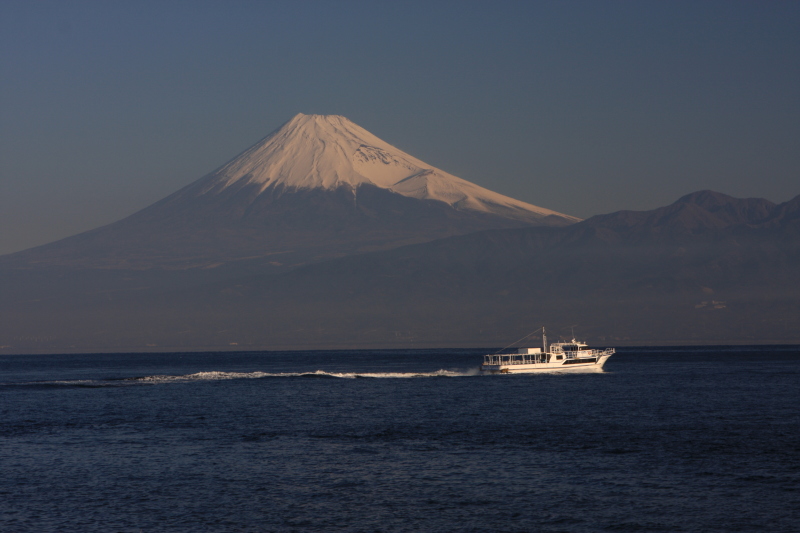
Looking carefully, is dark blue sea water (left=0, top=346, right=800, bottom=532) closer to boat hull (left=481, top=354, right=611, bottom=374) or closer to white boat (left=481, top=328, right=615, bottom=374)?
boat hull (left=481, top=354, right=611, bottom=374)

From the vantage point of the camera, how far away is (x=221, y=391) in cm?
10600

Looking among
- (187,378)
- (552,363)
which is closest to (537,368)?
(552,363)

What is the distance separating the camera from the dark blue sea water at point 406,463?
39500mm

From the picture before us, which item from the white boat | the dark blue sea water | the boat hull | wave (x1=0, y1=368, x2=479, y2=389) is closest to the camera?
the dark blue sea water

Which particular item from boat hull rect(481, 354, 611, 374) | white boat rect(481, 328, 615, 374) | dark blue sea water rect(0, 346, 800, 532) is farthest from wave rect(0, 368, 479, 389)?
dark blue sea water rect(0, 346, 800, 532)

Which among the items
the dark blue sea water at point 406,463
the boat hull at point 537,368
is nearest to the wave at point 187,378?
the boat hull at point 537,368

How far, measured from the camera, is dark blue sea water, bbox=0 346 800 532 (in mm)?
39500

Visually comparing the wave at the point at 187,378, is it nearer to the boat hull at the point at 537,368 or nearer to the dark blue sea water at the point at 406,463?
the boat hull at the point at 537,368

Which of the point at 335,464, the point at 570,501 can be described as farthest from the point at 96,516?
the point at 570,501

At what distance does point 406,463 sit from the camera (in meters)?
52.0

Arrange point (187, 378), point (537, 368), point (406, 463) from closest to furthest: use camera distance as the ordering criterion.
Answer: point (406, 463) → point (537, 368) → point (187, 378)

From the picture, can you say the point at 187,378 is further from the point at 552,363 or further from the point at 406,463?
the point at 406,463

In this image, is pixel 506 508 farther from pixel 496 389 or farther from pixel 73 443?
pixel 496 389

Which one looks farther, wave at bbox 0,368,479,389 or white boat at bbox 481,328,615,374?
white boat at bbox 481,328,615,374
